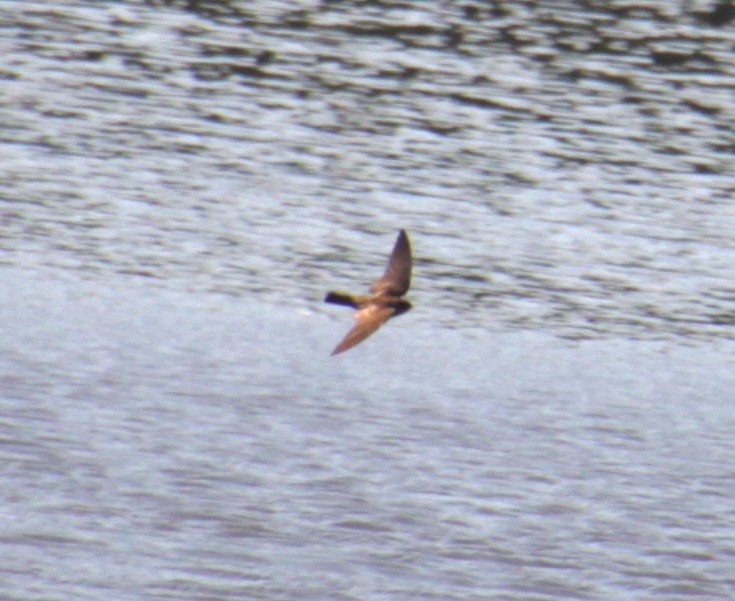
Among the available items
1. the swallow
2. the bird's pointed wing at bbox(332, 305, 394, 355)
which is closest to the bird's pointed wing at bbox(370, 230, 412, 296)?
the swallow

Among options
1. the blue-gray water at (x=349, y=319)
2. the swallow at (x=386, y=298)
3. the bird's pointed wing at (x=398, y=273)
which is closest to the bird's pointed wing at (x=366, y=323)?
the swallow at (x=386, y=298)

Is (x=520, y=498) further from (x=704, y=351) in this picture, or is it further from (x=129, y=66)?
(x=129, y=66)

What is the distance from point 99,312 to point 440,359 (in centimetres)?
255

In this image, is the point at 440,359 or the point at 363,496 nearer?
the point at 363,496

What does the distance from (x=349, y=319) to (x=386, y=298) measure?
459 cm

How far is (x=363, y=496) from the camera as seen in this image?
11.2 m

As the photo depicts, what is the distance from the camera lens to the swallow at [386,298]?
915 cm

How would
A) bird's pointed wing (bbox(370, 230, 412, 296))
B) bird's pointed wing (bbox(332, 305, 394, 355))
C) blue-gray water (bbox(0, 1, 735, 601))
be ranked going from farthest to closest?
blue-gray water (bbox(0, 1, 735, 601)), bird's pointed wing (bbox(370, 230, 412, 296)), bird's pointed wing (bbox(332, 305, 394, 355))

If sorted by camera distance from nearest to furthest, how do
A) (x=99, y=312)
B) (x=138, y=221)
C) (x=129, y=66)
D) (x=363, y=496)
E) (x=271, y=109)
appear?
1. (x=363, y=496)
2. (x=99, y=312)
3. (x=138, y=221)
4. (x=271, y=109)
5. (x=129, y=66)

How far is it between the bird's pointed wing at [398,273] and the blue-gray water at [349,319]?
1.59 metres

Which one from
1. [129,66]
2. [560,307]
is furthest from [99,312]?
[129,66]

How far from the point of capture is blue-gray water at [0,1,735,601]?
420 inches

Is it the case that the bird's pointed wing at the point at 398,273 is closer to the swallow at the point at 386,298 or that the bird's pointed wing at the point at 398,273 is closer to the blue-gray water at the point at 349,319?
the swallow at the point at 386,298

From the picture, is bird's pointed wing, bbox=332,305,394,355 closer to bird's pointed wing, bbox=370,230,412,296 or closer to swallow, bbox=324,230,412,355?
swallow, bbox=324,230,412,355
